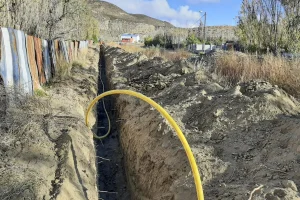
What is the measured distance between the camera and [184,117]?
5.96 m

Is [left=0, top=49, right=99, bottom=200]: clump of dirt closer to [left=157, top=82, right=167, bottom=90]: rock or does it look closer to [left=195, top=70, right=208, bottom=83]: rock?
[left=157, top=82, right=167, bottom=90]: rock

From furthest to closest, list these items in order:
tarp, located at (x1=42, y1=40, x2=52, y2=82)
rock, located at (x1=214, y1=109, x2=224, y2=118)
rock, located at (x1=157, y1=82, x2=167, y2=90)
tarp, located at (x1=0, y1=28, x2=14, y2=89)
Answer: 1. tarp, located at (x1=42, y1=40, x2=52, y2=82)
2. rock, located at (x1=157, y1=82, x2=167, y2=90)
3. tarp, located at (x1=0, y1=28, x2=14, y2=89)
4. rock, located at (x1=214, y1=109, x2=224, y2=118)

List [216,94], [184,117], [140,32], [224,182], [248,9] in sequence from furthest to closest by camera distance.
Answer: [140,32], [248,9], [216,94], [184,117], [224,182]

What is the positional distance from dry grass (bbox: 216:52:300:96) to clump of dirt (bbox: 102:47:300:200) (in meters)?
1.00

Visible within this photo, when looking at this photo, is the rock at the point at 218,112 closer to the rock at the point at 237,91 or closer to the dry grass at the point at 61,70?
the rock at the point at 237,91

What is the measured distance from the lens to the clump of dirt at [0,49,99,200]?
3.64 meters

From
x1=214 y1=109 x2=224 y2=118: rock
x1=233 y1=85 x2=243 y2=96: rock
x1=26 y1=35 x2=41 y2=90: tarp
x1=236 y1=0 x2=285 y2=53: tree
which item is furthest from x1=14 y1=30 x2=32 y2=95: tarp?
x1=236 y1=0 x2=285 y2=53: tree

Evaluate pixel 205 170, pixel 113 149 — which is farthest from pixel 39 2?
pixel 205 170

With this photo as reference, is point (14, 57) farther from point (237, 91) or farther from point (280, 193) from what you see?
point (280, 193)

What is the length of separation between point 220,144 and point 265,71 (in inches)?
153

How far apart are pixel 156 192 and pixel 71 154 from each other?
1.37 meters

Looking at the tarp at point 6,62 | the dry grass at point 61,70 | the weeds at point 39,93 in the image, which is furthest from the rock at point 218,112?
the dry grass at point 61,70

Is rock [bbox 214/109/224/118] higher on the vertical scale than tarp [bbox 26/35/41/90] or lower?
lower

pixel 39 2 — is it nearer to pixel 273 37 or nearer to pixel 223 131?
pixel 223 131
